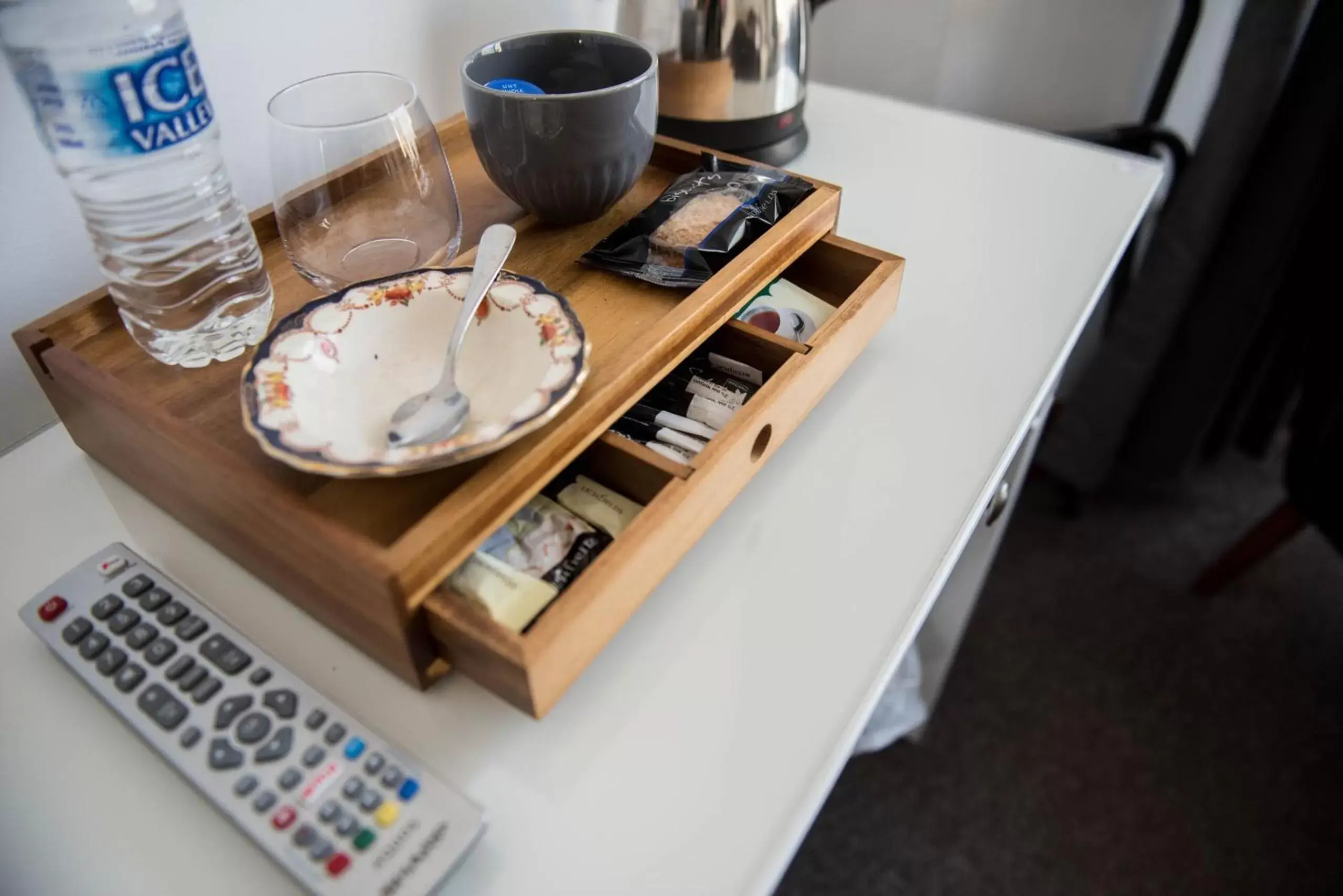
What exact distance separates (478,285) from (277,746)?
0.86ft

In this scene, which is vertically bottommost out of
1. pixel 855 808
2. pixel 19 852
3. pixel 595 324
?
pixel 855 808

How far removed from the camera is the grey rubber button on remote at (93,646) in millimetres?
458

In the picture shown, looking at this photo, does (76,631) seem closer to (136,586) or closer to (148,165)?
(136,586)

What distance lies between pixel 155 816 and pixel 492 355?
0.28 metres

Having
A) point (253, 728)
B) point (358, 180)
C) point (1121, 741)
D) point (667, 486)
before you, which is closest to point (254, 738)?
point (253, 728)

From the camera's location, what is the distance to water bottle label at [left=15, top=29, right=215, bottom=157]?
1.44 ft

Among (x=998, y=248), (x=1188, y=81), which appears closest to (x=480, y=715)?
(x=998, y=248)

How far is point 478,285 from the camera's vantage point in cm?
51

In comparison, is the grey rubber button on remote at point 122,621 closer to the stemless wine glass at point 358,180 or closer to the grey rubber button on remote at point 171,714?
the grey rubber button on remote at point 171,714

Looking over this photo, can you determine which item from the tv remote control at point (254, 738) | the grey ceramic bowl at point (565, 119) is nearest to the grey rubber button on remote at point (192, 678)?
the tv remote control at point (254, 738)

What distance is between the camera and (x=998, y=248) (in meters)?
0.76

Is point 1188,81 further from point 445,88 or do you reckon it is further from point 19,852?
point 19,852

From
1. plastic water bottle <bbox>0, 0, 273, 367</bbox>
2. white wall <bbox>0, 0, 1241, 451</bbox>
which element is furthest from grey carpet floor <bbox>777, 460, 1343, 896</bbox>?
plastic water bottle <bbox>0, 0, 273, 367</bbox>

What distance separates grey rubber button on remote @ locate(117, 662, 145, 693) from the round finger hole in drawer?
346 millimetres
